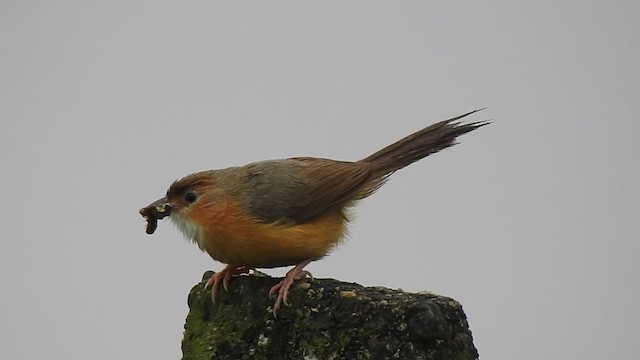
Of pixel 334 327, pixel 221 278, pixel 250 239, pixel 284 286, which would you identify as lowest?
pixel 334 327

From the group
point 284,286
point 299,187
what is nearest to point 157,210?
point 299,187

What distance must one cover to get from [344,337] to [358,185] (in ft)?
6.26

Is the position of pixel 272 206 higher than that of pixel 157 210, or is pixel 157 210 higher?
pixel 157 210

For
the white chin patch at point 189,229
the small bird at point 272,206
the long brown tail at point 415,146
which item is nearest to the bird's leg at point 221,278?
the small bird at point 272,206

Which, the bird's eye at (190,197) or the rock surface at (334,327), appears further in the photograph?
the bird's eye at (190,197)

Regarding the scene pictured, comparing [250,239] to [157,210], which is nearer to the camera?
[250,239]

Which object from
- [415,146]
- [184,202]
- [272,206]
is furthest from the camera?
[415,146]

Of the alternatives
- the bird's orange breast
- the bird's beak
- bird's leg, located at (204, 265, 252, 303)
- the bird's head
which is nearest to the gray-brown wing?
the bird's orange breast

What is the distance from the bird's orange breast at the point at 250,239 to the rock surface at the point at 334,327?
505 millimetres

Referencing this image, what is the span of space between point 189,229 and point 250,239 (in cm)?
53

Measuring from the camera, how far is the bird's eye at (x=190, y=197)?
5992mm

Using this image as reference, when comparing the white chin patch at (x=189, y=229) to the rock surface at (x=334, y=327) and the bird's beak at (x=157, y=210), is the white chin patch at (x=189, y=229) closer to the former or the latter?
the bird's beak at (x=157, y=210)

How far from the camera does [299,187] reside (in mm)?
6070

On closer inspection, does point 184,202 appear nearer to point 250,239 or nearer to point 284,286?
point 250,239
